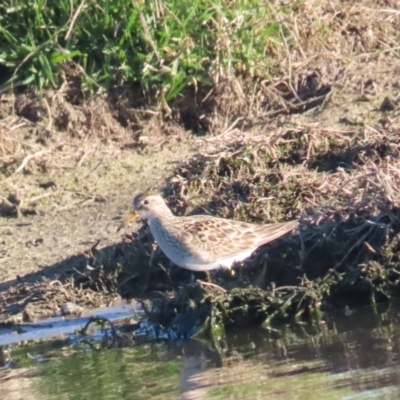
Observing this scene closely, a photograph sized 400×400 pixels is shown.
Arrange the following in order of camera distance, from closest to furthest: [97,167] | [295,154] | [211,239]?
1. [211,239]
2. [295,154]
3. [97,167]

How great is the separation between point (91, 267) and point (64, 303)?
39 centimetres

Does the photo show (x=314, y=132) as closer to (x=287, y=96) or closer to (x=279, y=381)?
(x=287, y=96)

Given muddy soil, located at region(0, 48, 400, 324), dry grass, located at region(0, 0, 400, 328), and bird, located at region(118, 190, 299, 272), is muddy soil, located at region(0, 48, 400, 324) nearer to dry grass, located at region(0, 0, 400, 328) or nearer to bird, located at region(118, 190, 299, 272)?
dry grass, located at region(0, 0, 400, 328)

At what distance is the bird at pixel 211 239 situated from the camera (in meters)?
8.45

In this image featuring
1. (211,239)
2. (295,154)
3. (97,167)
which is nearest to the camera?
(211,239)

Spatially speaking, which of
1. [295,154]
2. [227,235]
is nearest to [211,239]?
[227,235]

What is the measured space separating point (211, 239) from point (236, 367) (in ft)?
5.24

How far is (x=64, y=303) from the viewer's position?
874 cm

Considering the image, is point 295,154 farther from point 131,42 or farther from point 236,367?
point 236,367

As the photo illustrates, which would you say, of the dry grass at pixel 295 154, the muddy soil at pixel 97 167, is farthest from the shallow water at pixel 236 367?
the muddy soil at pixel 97 167

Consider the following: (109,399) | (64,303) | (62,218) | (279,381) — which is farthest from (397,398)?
(62,218)

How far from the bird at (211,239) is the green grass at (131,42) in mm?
2332

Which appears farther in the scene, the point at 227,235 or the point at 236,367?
the point at 227,235

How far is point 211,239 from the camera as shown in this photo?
27.9 ft
